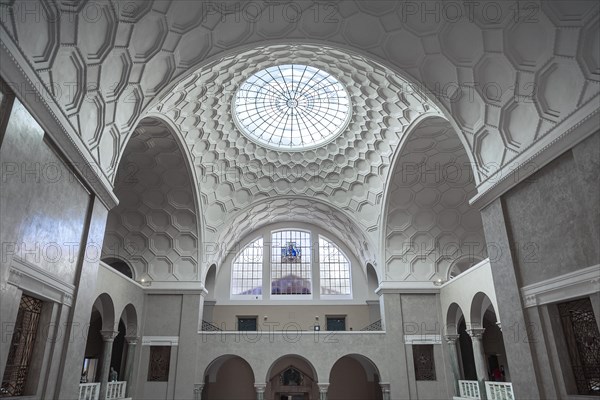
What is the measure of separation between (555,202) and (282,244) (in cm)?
1949

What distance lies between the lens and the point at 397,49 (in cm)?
1133

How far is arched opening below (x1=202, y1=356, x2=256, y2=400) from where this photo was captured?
2395cm

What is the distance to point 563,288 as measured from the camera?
322 inches

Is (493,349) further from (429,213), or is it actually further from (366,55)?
(366,55)

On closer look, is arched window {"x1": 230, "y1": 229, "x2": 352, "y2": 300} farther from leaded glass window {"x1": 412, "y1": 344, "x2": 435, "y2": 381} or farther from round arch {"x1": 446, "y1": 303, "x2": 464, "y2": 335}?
round arch {"x1": 446, "y1": 303, "x2": 464, "y2": 335}

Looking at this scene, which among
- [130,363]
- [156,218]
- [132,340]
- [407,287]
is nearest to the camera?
[130,363]

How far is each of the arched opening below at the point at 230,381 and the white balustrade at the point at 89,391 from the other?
8.70m

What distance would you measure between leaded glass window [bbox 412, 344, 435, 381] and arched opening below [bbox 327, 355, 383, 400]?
15.0 ft

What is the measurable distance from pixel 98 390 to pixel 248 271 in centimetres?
1150

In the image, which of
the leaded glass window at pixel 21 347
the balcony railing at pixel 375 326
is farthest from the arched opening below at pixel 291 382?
the leaded glass window at pixel 21 347

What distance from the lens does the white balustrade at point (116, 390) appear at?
1678 cm

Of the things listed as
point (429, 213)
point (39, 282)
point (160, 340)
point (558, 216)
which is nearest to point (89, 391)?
point (160, 340)

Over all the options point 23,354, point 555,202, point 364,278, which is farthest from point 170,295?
point 555,202

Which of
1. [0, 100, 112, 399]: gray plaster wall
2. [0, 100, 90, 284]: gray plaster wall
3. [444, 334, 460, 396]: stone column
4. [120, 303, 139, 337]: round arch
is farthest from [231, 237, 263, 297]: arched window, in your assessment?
[0, 100, 90, 284]: gray plaster wall
